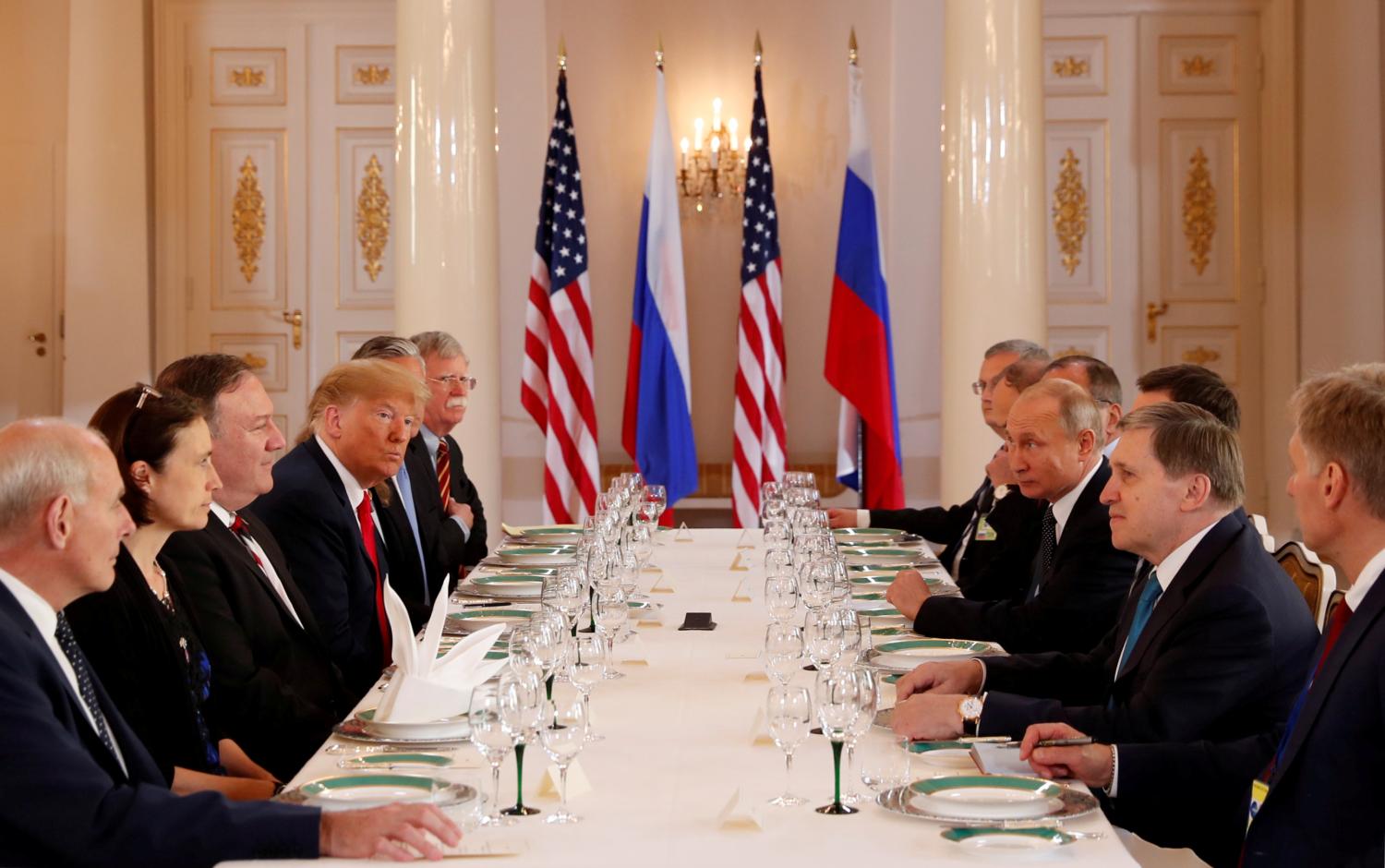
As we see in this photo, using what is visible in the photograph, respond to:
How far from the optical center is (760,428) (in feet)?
28.0

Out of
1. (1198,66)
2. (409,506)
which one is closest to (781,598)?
(409,506)

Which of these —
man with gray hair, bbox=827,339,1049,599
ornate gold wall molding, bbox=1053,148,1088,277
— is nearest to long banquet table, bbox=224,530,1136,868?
man with gray hair, bbox=827,339,1049,599

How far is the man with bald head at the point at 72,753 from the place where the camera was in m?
2.07

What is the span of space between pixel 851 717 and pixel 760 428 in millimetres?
6282

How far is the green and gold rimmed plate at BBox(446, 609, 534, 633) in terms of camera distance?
379 centimetres

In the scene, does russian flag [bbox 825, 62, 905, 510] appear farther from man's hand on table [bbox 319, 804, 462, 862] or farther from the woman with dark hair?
man's hand on table [bbox 319, 804, 462, 862]

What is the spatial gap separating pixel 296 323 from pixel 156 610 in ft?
22.4

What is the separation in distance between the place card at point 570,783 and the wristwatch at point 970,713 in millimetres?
703

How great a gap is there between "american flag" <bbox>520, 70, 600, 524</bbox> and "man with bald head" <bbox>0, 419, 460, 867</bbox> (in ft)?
20.1

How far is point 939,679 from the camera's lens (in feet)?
10.1

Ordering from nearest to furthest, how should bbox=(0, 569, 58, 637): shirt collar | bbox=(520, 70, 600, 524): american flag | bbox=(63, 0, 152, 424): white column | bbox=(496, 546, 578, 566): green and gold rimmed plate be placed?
bbox=(0, 569, 58, 637): shirt collar, bbox=(496, 546, 578, 566): green and gold rimmed plate, bbox=(520, 70, 600, 524): american flag, bbox=(63, 0, 152, 424): white column

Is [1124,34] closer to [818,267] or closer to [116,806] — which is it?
[818,267]

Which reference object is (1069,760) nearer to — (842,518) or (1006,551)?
(1006,551)

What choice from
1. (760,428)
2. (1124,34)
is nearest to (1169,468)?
(760,428)
